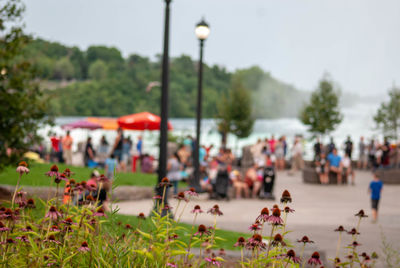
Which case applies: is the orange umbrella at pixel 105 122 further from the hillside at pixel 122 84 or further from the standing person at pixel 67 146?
the hillside at pixel 122 84

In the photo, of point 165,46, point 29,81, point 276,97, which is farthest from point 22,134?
point 276,97

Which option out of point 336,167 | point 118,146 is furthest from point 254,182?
point 336,167

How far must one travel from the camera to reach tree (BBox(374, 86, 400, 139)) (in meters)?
42.6

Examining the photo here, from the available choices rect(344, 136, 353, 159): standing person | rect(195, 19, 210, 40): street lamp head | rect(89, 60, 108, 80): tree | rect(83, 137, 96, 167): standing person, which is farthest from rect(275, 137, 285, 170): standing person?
rect(89, 60, 108, 80): tree

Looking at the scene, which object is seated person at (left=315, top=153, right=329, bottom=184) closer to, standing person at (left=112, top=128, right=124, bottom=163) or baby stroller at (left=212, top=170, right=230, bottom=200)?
baby stroller at (left=212, top=170, right=230, bottom=200)

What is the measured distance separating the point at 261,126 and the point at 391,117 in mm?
136945

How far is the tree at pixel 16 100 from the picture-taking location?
10.4 metres

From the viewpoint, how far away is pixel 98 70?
84812 millimetres

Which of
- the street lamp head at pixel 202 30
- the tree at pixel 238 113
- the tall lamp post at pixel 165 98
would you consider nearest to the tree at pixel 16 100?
the tall lamp post at pixel 165 98

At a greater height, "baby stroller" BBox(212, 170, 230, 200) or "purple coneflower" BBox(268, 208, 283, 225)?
"purple coneflower" BBox(268, 208, 283, 225)

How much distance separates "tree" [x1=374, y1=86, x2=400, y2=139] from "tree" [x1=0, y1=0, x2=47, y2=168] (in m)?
37.4

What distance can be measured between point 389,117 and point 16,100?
126 ft

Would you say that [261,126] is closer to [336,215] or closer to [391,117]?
[391,117]

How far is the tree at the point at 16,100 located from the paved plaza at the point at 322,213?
119 inches
